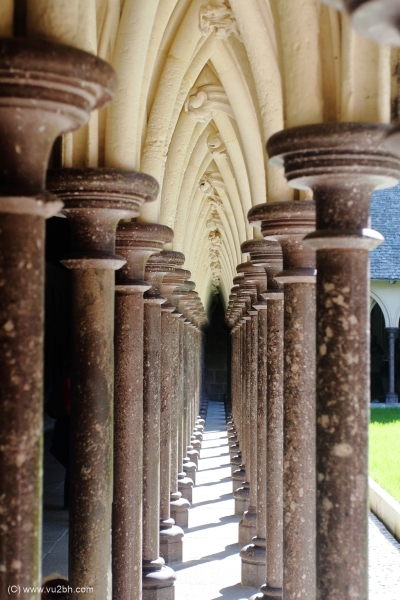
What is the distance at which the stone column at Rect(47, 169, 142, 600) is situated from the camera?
4070 mm

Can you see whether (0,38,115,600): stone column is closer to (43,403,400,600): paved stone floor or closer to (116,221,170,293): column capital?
(116,221,170,293): column capital

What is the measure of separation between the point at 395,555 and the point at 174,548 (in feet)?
6.64

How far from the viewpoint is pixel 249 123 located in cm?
671

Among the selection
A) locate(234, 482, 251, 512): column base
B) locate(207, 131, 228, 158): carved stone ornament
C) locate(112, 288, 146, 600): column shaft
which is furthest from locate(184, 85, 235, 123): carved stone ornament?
locate(234, 482, 251, 512): column base

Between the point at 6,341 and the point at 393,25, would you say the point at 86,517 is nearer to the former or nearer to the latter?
the point at 6,341

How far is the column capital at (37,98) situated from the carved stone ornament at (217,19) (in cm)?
337

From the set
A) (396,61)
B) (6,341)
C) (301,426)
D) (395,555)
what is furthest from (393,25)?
(395,555)

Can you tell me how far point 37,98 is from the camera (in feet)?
8.67

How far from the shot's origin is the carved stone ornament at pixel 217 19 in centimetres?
603

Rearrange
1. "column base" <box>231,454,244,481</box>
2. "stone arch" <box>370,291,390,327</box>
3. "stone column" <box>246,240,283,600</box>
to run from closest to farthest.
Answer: "stone column" <box>246,240,283,600</box>
"column base" <box>231,454,244,481</box>
"stone arch" <box>370,291,390,327</box>

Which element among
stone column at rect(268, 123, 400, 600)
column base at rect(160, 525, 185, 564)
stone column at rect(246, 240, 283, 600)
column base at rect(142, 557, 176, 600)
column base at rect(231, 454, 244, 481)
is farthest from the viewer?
column base at rect(231, 454, 244, 481)

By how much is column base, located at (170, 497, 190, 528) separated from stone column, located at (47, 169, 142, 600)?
5.41 metres

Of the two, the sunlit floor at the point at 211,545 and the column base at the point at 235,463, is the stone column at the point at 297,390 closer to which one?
the sunlit floor at the point at 211,545

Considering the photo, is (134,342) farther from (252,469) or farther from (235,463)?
(235,463)
